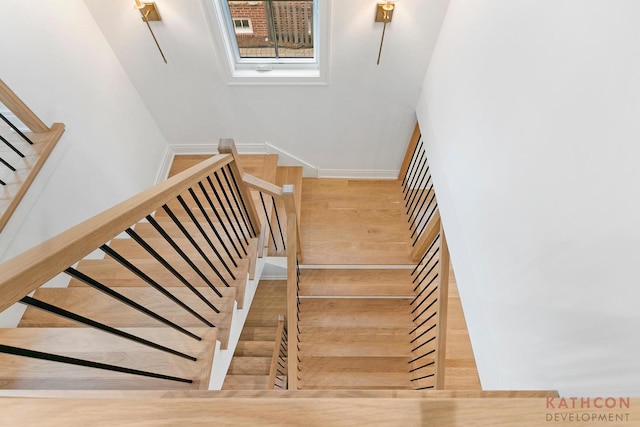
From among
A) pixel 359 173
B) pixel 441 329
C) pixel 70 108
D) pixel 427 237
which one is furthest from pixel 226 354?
pixel 359 173

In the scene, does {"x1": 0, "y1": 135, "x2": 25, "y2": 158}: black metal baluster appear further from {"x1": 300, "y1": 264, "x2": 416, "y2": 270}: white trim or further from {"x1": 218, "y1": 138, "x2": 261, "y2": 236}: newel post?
{"x1": 300, "y1": 264, "x2": 416, "y2": 270}: white trim

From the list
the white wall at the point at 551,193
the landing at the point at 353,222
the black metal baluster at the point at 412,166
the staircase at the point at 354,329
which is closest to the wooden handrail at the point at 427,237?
the landing at the point at 353,222

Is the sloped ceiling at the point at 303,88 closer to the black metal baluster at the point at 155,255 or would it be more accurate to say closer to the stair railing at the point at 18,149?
the stair railing at the point at 18,149

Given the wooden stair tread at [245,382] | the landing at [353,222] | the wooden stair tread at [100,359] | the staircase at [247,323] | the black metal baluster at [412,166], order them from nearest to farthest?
the staircase at [247,323], the wooden stair tread at [100,359], the wooden stair tread at [245,382], the landing at [353,222], the black metal baluster at [412,166]

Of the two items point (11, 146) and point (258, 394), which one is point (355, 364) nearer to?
point (258, 394)

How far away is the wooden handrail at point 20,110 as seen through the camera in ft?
5.95

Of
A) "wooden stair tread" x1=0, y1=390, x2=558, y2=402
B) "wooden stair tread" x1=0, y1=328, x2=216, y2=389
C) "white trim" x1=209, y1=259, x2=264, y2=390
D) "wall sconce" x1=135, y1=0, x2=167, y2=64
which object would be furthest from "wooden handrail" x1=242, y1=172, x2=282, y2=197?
"wall sconce" x1=135, y1=0, x2=167, y2=64

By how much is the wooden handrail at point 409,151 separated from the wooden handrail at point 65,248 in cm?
278

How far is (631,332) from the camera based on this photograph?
38.5 inches

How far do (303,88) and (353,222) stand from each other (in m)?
1.44

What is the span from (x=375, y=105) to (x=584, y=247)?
2.39m

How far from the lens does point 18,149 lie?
1.98 meters

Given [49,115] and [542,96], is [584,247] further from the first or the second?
[49,115]

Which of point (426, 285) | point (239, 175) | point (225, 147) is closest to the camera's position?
point (225, 147)
